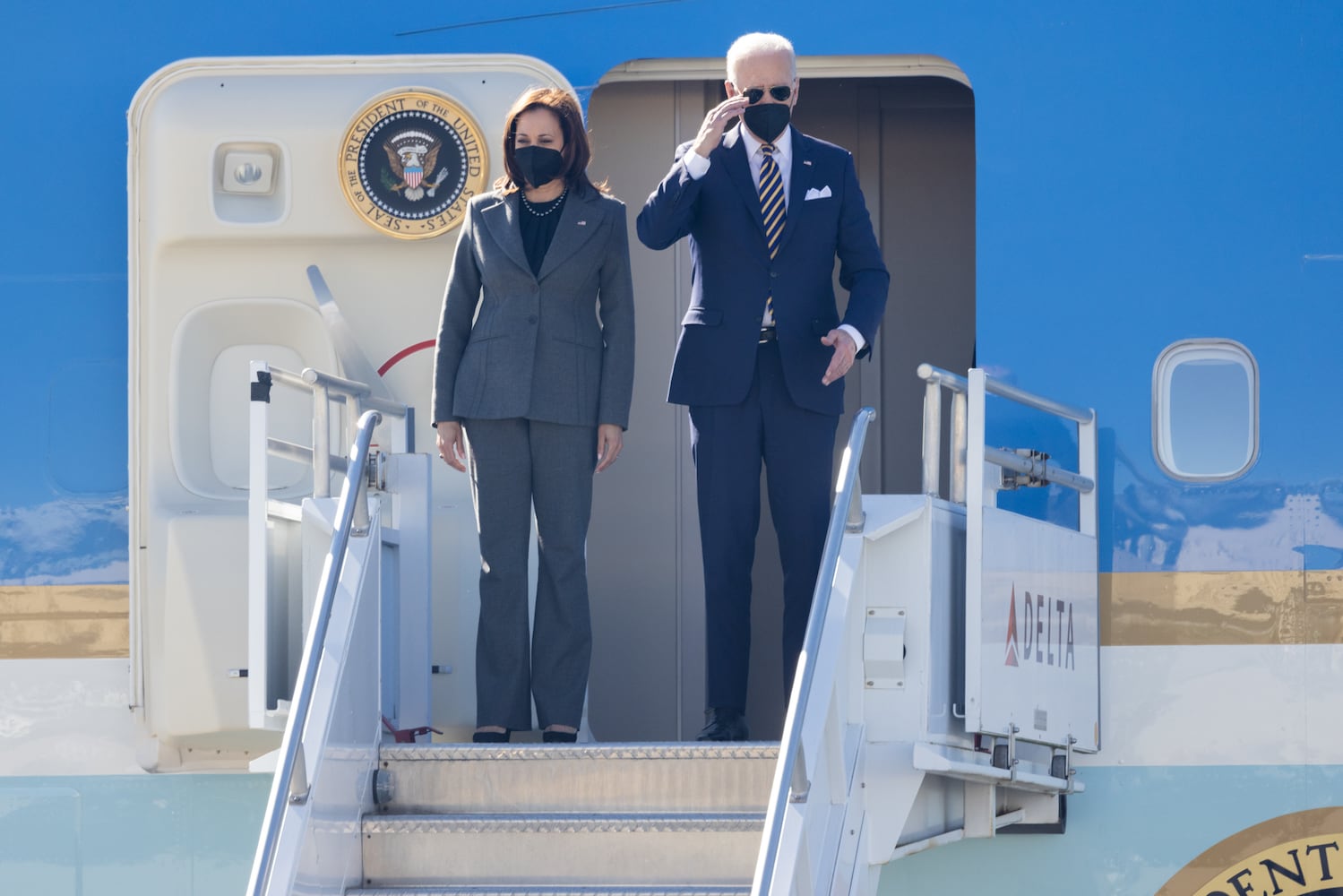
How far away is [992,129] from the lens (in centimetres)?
596

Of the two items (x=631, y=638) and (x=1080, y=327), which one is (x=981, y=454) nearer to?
(x=1080, y=327)

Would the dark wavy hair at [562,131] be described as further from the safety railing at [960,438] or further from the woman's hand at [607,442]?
the safety railing at [960,438]

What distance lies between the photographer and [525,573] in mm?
5223

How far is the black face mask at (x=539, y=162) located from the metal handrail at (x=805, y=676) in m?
1.14

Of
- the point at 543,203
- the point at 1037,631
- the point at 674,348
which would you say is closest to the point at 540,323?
the point at 543,203

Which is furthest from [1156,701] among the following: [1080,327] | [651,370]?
[651,370]

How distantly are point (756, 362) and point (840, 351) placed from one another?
0.95 ft

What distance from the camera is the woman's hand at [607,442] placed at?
5223 millimetres

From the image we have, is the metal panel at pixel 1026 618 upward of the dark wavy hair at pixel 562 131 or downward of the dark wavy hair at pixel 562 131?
downward

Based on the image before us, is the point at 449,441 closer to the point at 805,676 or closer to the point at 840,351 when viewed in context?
the point at 840,351

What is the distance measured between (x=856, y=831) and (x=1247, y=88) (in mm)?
2805

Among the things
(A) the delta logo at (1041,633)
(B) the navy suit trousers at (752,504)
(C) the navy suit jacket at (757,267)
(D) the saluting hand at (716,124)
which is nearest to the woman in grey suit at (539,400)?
(C) the navy suit jacket at (757,267)

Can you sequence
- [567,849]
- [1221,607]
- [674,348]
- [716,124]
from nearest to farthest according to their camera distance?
[567,849] < [716,124] < [1221,607] < [674,348]

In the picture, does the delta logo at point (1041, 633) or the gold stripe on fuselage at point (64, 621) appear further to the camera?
the gold stripe on fuselage at point (64, 621)
